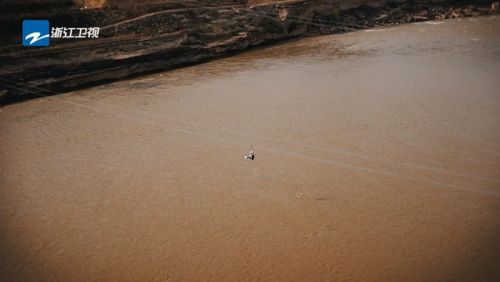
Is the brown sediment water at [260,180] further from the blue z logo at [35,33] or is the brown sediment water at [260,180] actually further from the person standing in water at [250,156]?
the blue z logo at [35,33]

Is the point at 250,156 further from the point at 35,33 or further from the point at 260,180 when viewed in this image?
the point at 35,33

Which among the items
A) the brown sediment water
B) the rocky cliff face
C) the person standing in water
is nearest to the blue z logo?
the rocky cliff face

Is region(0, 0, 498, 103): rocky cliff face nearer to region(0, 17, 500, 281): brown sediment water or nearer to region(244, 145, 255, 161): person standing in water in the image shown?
region(0, 17, 500, 281): brown sediment water

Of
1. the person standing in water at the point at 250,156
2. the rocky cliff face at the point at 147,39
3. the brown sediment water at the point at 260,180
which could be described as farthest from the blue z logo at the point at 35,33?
the person standing in water at the point at 250,156

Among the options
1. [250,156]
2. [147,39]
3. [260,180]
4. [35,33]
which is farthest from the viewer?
[147,39]

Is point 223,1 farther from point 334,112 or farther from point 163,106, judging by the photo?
point 334,112

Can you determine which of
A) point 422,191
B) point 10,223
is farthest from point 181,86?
point 422,191

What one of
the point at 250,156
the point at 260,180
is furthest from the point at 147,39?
the point at 260,180
